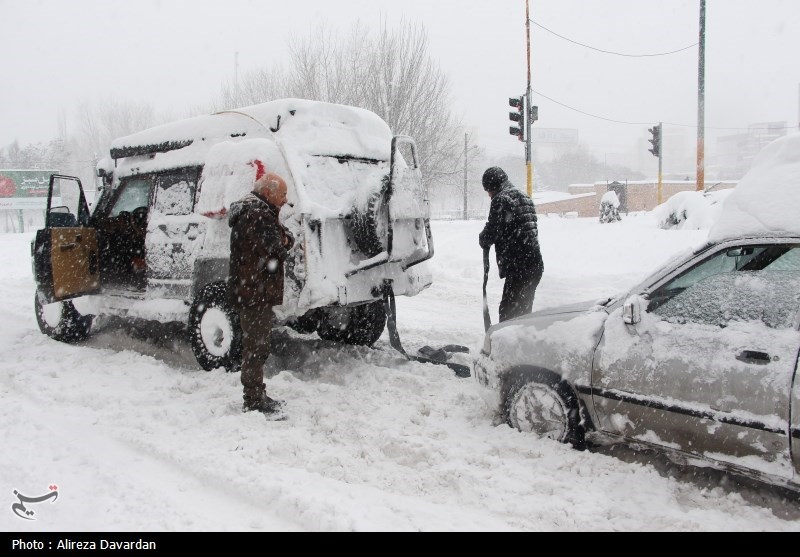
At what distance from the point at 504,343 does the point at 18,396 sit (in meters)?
3.94

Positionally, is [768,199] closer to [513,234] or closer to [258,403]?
[513,234]

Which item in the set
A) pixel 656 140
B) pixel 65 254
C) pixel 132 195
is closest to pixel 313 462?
pixel 65 254

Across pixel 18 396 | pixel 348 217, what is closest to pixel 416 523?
pixel 348 217

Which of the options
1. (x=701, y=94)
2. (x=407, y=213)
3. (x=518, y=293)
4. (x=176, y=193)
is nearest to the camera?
(x=407, y=213)

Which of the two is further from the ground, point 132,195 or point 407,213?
point 132,195

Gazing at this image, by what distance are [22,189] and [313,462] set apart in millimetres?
41980

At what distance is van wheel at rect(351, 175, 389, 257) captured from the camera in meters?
5.02

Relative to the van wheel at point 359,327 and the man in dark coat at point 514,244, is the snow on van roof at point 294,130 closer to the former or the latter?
the man in dark coat at point 514,244

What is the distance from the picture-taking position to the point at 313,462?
3455mm

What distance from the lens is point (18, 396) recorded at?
4.69m

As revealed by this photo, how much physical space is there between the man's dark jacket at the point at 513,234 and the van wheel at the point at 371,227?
37.0 inches

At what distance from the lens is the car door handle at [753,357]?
113 inches
